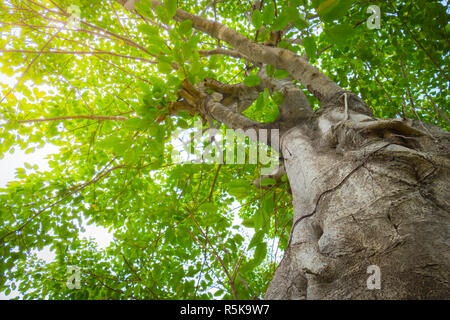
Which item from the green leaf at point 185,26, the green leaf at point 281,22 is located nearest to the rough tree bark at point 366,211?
the green leaf at point 281,22

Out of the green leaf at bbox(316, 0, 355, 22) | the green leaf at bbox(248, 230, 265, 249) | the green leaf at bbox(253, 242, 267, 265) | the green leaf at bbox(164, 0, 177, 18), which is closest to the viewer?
the green leaf at bbox(316, 0, 355, 22)

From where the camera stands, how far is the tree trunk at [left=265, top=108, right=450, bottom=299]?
1.83ft

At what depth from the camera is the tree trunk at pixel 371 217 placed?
557mm

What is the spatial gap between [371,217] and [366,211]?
3cm

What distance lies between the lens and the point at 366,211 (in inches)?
28.5

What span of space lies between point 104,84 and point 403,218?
4487 mm

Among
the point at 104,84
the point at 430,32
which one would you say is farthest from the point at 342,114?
the point at 104,84

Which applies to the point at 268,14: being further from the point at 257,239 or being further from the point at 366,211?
the point at 257,239

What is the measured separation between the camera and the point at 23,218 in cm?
268

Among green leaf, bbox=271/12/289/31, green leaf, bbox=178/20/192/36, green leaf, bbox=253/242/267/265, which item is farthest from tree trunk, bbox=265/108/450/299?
green leaf, bbox=178/20/192/36

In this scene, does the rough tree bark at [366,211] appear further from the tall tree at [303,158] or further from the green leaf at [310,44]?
the green leaf at [310,44]

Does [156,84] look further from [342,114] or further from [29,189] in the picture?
[29,189]

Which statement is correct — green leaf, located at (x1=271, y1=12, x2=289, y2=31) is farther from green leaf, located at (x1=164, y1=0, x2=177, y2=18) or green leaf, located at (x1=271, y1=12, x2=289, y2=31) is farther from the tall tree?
green leaf, located at (x1=164, y1=0, x2=177, y2=18)

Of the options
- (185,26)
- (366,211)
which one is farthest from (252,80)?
(366,211)
